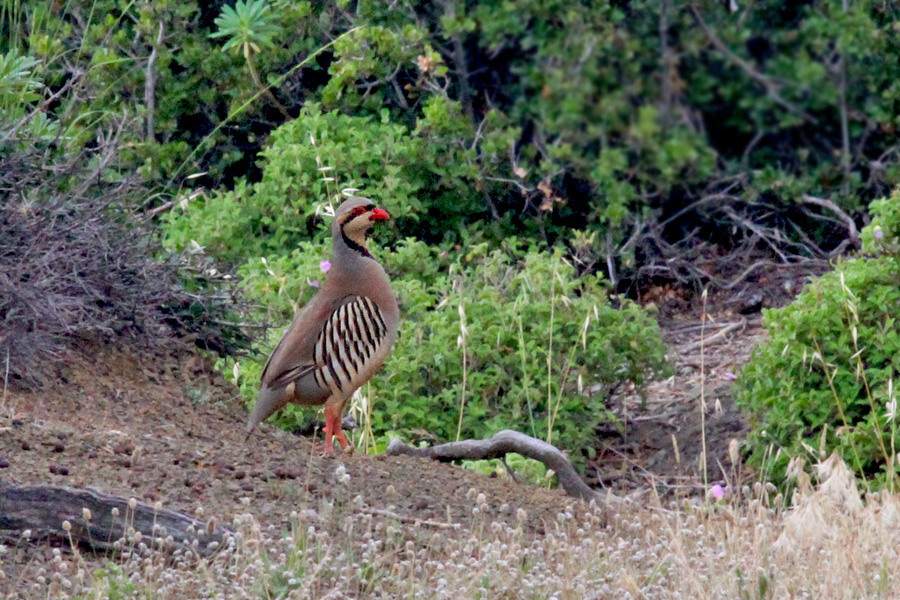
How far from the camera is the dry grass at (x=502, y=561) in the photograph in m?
3.76

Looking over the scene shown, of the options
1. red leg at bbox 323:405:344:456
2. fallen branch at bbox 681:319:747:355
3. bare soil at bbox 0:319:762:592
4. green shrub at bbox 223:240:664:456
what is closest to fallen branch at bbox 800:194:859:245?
fallen branch at bbox 681:319:747:355


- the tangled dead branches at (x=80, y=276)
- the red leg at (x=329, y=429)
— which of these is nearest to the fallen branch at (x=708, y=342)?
the tangled dead branches at (x=80, y=276)

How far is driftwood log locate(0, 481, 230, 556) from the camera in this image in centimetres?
407

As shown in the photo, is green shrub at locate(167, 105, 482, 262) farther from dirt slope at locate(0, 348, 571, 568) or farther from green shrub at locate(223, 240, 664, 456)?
dirt slope at locate(0, 348, 571, 568)

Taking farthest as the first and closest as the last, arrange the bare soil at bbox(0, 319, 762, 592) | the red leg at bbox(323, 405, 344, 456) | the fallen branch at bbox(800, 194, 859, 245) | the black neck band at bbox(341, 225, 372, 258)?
the fallen branch at bbox(800, 194, 859, 245) < the black neck band at bbox(341, 225, 372, 258) < the red leg at bbox(323, 405, 344, 456) < the bare soil at bbox(0, 319, 762, 592)

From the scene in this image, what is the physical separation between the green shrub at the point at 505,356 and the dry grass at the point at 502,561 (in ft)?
8.21

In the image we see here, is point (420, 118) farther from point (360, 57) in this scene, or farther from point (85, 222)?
point (85, 222)

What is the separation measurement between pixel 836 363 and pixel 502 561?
10.9 ft

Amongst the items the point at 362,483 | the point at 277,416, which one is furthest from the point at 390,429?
the point at 362,483

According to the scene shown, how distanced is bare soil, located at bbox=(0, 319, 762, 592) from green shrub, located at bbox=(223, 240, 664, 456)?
0.75 m

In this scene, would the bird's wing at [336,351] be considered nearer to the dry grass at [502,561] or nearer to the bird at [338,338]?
the bird at [338,338]

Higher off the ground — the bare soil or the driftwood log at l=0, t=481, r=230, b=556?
the driftwood log at l=0, t=481, r=230, b=556

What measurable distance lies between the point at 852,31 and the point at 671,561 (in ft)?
7.93

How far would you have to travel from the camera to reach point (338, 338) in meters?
5.71
